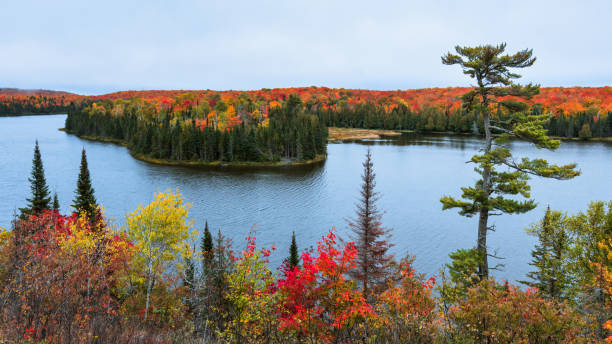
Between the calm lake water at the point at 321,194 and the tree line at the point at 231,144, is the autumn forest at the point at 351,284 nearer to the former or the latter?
the calm lake water at the point at 321,194

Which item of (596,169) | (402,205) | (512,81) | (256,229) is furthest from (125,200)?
(596,169)

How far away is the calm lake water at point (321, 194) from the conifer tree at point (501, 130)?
58.0ft

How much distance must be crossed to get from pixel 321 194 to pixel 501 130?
47567 mm

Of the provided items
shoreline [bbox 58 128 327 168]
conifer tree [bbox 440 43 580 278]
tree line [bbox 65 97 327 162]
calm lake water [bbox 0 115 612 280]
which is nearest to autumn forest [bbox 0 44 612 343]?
conifer tree [bbox 440 43 580 278]

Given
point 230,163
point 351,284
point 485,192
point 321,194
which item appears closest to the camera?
point 351,284

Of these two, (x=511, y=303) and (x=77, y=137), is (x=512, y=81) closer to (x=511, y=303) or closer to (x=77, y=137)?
(x=511, y=303)

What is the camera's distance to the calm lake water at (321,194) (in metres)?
45.6

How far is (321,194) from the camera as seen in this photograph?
6775 centimetres

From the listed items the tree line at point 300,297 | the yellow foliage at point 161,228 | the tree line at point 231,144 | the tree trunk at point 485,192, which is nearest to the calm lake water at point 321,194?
the yellow foliage at point 161,228

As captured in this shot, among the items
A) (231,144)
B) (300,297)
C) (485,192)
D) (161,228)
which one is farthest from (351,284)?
(231,144)

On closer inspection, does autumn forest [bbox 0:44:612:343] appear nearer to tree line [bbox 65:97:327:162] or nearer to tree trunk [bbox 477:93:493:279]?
tree trunk [bbox 477:93:493:279]

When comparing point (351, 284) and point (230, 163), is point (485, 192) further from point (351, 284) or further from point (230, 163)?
point (230, 163)

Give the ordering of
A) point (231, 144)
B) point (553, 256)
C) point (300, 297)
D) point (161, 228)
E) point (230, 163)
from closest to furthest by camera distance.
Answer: point (300, 297), point (553, 256), point (161, 228), point (230, 163), point (231, 144)

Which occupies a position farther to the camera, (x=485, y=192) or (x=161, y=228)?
(x=161, y=228)
